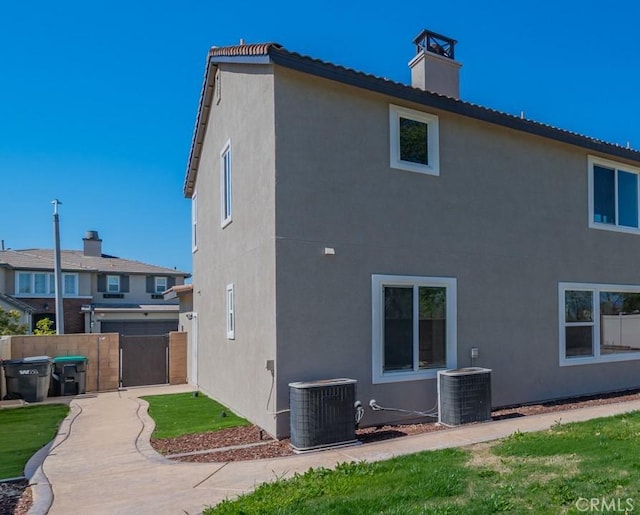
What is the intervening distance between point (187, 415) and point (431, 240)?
20.4 feet

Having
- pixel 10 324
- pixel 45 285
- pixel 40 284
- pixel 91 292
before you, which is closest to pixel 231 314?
pixel 10 324

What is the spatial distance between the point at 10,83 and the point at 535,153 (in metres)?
13.5

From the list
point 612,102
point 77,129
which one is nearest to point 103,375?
point 77,129

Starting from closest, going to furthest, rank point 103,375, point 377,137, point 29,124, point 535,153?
point 377,137
point 535,153
point 103,375
point 29,124

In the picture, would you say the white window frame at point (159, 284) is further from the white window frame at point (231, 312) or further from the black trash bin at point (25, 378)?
the white window frame at point (231, 312)

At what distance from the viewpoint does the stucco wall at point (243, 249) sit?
26.1ft

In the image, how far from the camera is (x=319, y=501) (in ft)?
15.5

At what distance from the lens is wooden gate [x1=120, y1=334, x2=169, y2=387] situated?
14.9 m

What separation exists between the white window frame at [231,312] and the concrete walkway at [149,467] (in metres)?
2.34

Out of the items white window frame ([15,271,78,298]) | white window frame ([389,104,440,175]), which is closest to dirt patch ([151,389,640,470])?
white window frame ([389,104,440,175])

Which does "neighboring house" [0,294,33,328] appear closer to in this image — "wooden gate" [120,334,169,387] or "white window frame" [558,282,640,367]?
"wooden gate" [120,334,169,387]

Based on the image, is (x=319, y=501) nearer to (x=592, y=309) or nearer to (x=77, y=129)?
(x=592, y=309)

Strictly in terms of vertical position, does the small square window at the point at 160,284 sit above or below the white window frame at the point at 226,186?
below

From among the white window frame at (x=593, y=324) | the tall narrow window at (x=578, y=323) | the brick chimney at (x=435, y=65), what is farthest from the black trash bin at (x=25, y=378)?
the tall narrow window at (x=578, y=323)
